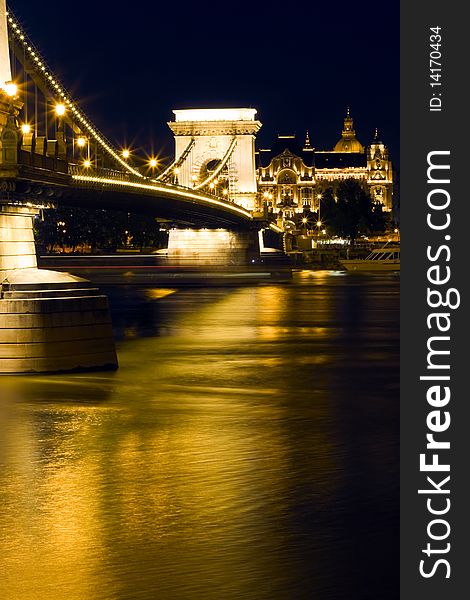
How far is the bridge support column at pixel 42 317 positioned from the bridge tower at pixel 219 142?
93.3 metres

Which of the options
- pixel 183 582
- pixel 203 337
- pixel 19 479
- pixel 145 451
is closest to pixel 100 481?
pixel 19 479

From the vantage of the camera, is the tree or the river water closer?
the river water

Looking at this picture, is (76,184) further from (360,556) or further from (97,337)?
(360,556)

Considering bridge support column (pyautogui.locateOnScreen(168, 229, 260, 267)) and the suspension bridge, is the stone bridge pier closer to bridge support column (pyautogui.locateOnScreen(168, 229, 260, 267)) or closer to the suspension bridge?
the suspension bridge

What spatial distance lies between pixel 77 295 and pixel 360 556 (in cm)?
1349

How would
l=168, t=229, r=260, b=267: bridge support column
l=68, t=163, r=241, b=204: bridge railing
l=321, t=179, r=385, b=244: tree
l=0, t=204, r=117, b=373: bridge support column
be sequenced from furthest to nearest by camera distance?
l=321, t=179, r=385, b=244: tree < l=168, t=229, r=260, b=267: bridge support column < l=68, t=163, r=241, b=204: bridge railing < l=0, t=204, r=117, b=373: bridge support column

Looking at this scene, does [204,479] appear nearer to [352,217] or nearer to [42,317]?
[42,317]

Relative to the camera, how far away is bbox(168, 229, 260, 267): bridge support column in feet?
314

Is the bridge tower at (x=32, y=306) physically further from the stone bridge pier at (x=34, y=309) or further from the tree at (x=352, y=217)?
the tree at (x=352, y=217)

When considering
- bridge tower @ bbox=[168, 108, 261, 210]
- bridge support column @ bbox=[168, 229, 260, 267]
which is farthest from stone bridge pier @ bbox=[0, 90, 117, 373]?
bridge tower @ bbox=[168, 108, 261, 210]

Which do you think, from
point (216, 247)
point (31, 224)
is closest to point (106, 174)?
point (31, 224)

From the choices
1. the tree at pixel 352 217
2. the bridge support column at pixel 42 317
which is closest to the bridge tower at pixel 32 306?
the bridge support column at pixel 42 317

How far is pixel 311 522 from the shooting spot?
14492mm

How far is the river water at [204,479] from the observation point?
1262cm
